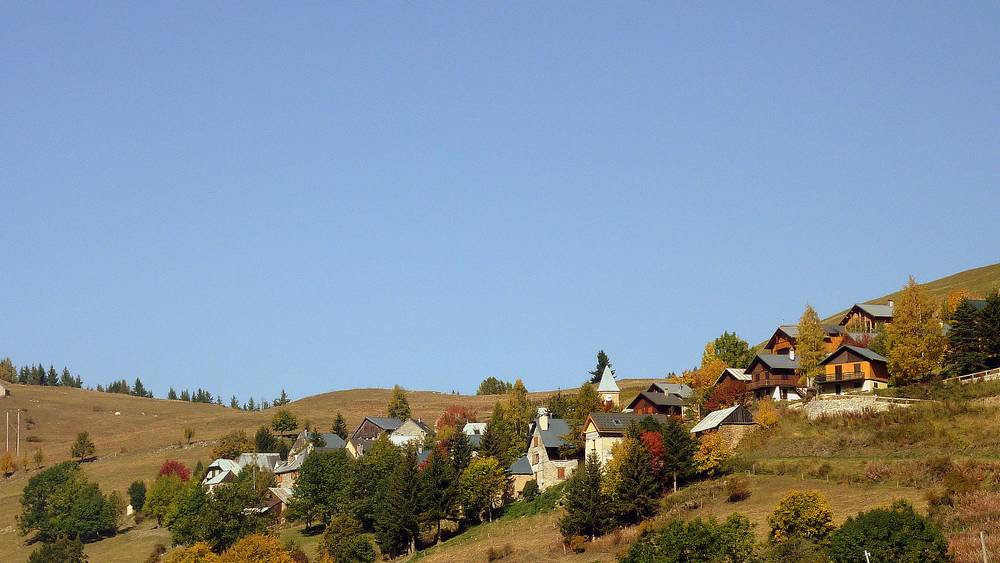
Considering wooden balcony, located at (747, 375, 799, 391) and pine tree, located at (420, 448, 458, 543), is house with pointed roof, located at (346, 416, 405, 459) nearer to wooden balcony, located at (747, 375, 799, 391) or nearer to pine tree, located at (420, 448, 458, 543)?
pine tree, located at (420, 448, 458, 543)

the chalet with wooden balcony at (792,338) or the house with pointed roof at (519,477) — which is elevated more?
the chalet with wooden balcony at (792,338)

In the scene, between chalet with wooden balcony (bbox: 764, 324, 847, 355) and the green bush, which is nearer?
the green bush

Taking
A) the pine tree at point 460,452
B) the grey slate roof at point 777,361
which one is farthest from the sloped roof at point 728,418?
the pine tree at point 460,452

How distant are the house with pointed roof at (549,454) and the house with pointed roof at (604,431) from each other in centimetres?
236

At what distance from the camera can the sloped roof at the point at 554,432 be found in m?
111

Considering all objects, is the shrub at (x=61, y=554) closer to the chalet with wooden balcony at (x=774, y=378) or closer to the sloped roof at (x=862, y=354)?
the chalet with wooden balcony at (x=774, y=378)

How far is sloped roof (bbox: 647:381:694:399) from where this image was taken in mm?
129500

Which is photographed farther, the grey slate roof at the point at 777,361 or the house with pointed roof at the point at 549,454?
the grey slate roof at the point at 777,361

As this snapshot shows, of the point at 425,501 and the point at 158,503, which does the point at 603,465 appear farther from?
the point at 158,503

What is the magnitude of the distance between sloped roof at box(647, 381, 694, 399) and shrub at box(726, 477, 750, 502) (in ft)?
135

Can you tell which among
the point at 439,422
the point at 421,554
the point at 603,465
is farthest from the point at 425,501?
the point at 439,422

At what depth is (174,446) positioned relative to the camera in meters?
188

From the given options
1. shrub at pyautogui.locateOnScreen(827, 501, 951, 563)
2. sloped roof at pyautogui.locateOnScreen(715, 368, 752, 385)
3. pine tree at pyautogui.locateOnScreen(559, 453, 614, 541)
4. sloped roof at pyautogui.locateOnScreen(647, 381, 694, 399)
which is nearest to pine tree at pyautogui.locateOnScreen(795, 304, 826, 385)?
sloped roof at pyautogui.locateOnScreen(715, 368, 752, 385)

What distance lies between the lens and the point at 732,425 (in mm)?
98125
